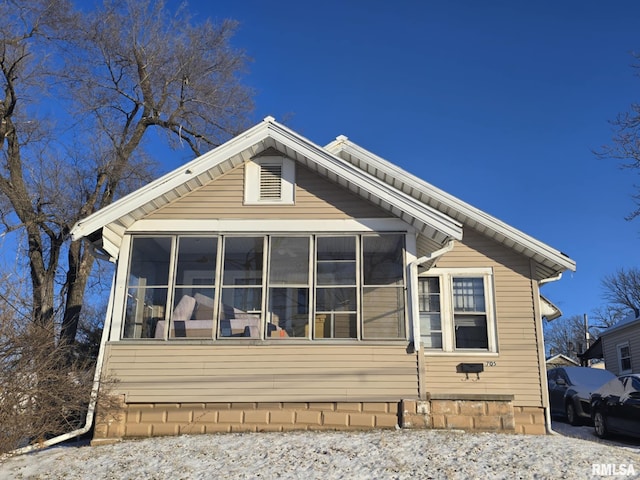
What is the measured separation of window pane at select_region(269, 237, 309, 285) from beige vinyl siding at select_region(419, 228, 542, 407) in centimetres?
292

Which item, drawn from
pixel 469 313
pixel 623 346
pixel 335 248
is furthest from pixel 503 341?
pixel 623 346

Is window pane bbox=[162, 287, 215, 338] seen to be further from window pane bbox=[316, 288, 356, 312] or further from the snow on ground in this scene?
window pane bbox=[316, 288, 356, 312]

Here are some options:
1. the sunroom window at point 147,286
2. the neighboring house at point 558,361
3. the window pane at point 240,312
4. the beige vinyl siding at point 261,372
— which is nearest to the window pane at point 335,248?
the window pane at point 240,312

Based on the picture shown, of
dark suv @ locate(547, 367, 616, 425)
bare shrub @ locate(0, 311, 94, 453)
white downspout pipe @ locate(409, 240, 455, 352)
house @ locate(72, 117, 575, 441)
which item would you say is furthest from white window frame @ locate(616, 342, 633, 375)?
bare shrub @ locate(0, 311, 94, 453)

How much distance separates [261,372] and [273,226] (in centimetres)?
248

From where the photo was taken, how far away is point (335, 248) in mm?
10047

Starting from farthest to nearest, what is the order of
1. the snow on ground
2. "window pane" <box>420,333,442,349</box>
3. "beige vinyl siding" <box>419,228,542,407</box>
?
1. "window pane" <box>420,333,442,349</box>
2. "beige vinyl siding" <box>419,228,542,407</box>
3. the snow on ground

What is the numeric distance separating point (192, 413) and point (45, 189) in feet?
29.6

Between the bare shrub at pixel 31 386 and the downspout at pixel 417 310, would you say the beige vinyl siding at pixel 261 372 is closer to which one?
the downspout at pixel 417 310

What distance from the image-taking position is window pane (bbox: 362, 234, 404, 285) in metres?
9.89

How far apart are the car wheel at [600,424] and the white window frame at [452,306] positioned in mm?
2481

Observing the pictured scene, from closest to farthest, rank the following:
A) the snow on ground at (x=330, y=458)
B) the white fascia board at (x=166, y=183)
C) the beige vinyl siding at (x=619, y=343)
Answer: the snow on ground at (x=330, y=458), the white fascia board at (x=166, y=183), the beige vinyl siding at (x=619, y=343)

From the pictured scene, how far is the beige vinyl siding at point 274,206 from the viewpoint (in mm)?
10047

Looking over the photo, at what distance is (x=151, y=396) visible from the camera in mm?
9180
